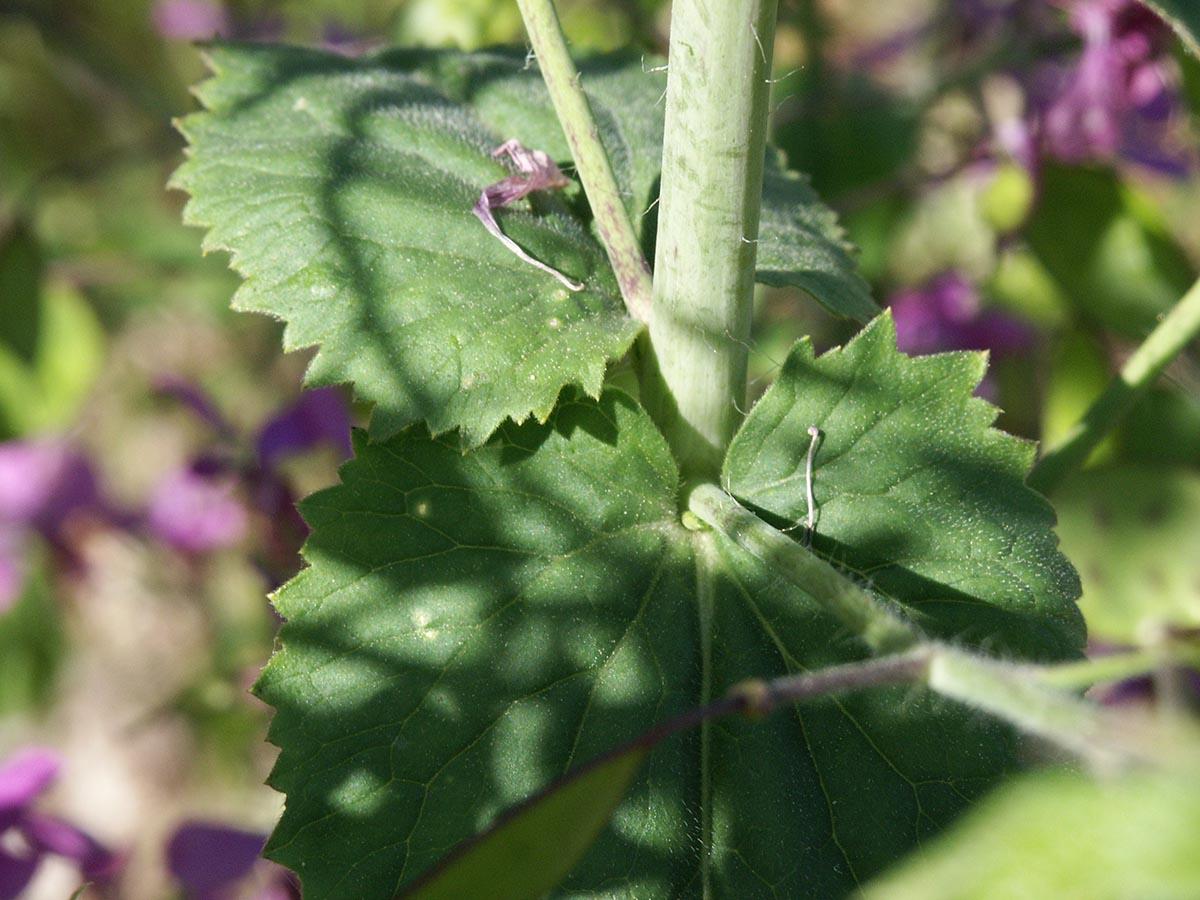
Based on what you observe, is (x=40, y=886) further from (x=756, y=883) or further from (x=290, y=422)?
(x=756, y=883)

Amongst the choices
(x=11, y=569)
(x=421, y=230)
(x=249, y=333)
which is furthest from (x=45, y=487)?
(x=421, y=230)

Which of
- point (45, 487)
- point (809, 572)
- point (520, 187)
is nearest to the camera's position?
point (809, 572)

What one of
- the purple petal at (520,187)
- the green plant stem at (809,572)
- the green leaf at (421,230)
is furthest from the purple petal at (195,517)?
the green plant stem at (809,572)

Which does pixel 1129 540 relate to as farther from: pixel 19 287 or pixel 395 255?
pixel 19 287

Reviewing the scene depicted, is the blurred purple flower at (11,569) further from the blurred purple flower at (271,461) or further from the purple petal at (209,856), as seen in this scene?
the purple petal at (209,856)

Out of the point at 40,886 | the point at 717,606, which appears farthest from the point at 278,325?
the point at 717,606

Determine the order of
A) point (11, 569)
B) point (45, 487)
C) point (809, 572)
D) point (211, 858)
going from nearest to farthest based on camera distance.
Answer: point (809, 572) < point (211, 858) < point (45, 487) < point (11, 569)
